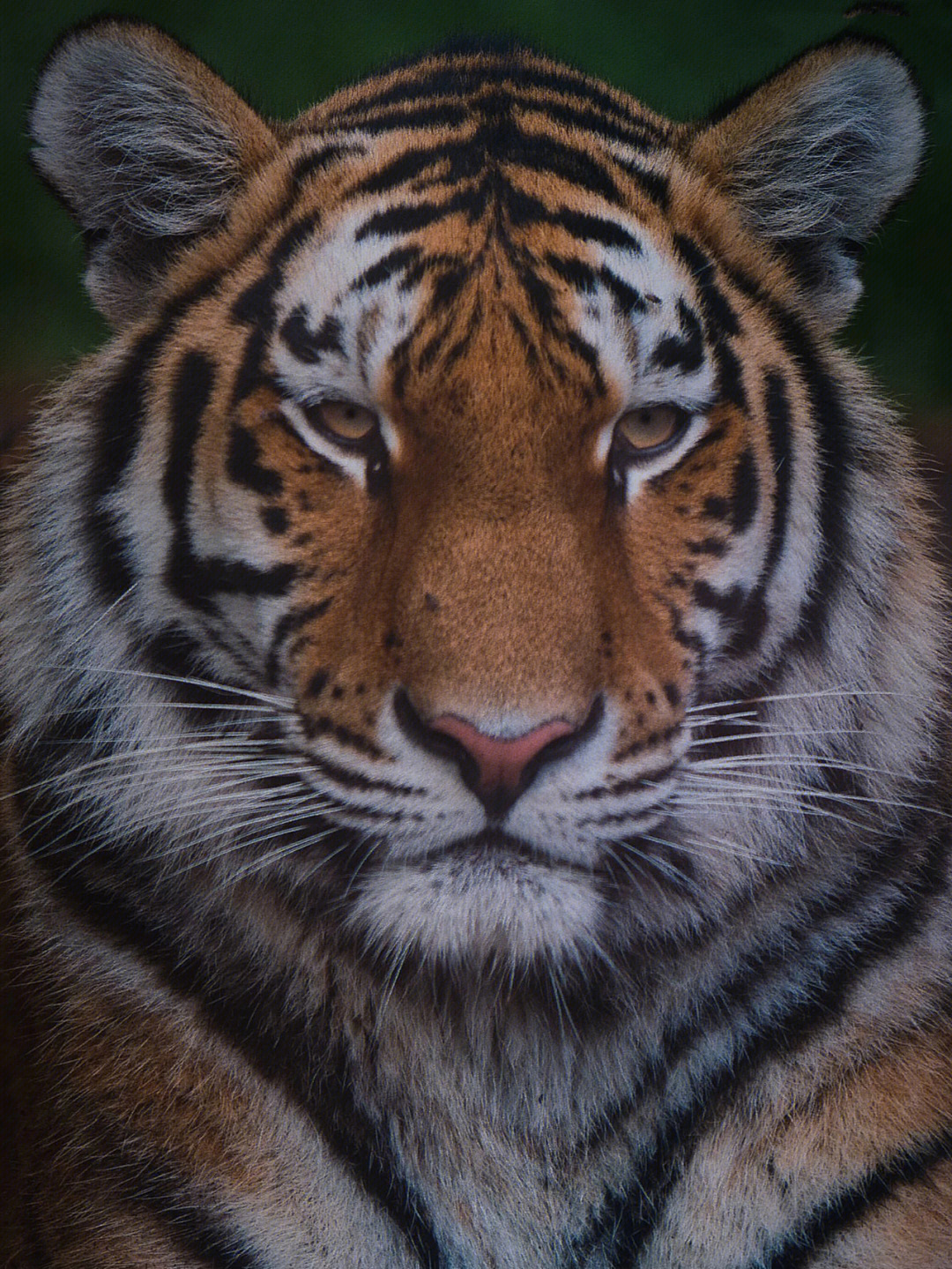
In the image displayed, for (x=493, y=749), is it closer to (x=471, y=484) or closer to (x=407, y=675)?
(x=407, y=675)

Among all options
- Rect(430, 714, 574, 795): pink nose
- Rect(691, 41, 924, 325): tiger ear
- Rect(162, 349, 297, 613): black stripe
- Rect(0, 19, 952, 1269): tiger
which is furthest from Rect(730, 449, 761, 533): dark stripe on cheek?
Rect(162, 349, 297, 613): black stripe

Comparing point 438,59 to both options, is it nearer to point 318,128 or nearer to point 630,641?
point 318,128

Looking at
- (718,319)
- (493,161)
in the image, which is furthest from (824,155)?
(493,161)

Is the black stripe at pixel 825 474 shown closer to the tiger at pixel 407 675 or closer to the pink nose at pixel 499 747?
the tiger at pixel 407 675

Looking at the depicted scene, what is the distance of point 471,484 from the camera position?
88cm

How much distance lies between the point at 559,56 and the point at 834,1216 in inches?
36.7

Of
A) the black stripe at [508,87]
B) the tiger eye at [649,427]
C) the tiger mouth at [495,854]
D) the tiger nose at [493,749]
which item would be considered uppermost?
the black stripe at [508,87]

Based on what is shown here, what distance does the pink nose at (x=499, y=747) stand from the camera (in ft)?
2.64

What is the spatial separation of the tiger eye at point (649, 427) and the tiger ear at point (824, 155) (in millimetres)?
174

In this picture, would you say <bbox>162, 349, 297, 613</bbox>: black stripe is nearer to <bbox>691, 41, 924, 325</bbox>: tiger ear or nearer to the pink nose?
the pink nose

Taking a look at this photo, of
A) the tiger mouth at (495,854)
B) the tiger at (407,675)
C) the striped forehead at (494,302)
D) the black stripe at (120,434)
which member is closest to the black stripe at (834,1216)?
the tiger at (407,675)

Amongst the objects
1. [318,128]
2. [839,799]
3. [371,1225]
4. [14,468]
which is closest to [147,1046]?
[371,1225]

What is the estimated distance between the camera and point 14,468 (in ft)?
3.53

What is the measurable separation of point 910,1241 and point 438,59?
1.00 m
